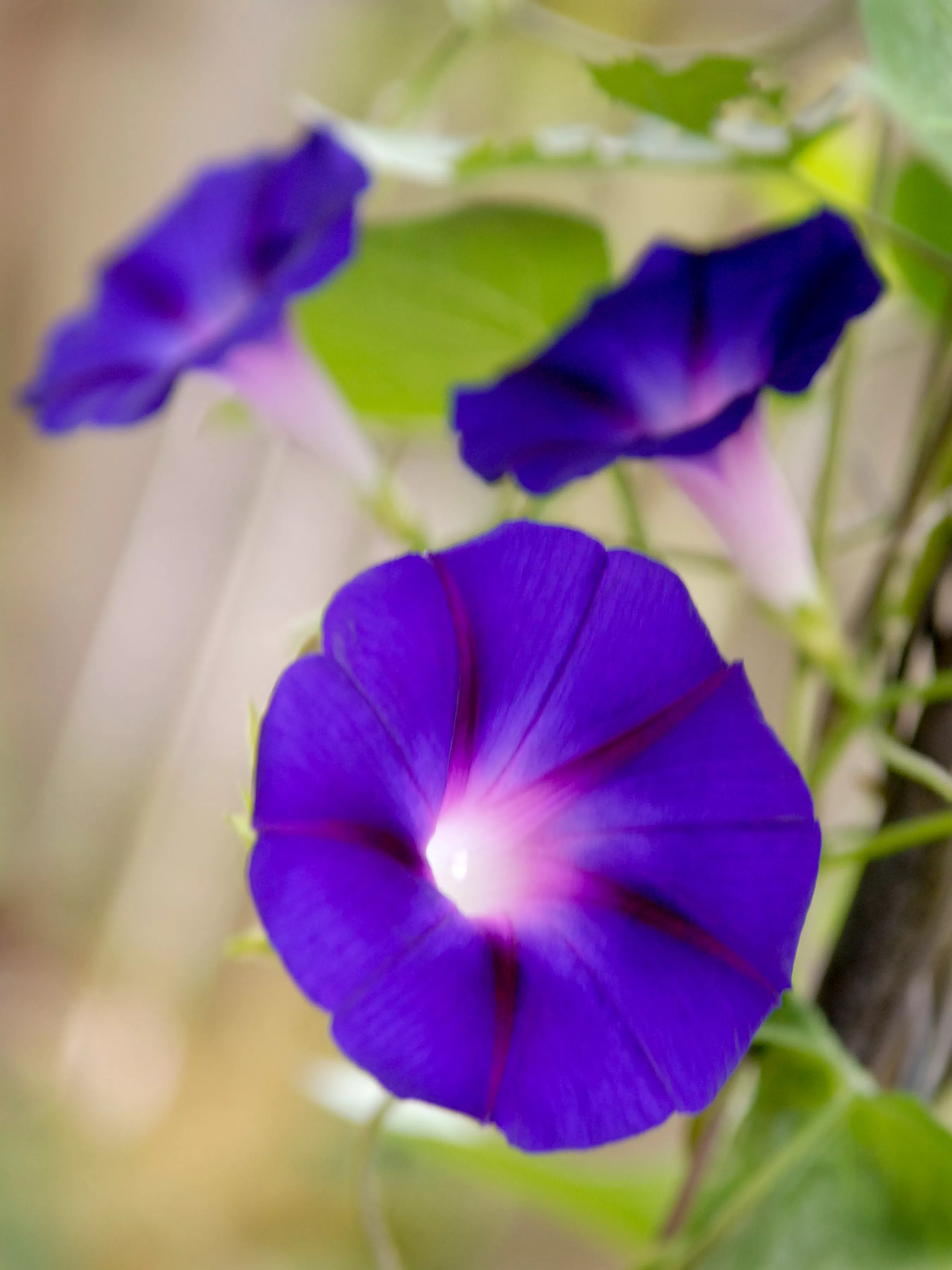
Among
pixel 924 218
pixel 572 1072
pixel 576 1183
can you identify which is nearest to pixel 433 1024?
pixel 572 1072

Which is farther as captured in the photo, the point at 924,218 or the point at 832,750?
the point at 924,218

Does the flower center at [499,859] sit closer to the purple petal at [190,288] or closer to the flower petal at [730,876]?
the flower petal at [730,876]

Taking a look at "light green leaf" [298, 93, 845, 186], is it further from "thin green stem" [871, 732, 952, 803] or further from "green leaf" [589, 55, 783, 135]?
"thin green stem" [871, 732, 952, 803]

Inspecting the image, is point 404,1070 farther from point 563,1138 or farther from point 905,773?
point 905,773

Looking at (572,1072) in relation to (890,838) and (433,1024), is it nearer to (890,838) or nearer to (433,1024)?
(433,1024)

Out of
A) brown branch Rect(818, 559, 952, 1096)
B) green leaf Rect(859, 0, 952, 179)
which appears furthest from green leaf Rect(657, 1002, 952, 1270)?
green leaf Rect(859, 0, 952, 179)

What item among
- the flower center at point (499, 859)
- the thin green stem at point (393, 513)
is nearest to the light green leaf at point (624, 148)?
the thin green stem at point (393, 513)
